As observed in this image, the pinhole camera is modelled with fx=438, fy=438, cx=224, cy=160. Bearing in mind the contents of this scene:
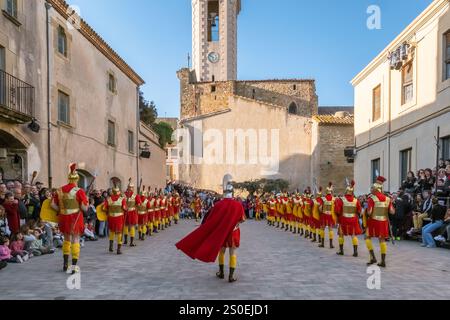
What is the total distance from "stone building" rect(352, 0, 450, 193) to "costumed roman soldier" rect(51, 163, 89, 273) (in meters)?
12.4

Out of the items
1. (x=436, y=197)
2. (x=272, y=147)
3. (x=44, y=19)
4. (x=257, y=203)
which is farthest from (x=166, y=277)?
(x=272, y=147)

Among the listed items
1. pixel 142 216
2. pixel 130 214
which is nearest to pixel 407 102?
pixel 142 216

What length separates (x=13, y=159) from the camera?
50.4ft

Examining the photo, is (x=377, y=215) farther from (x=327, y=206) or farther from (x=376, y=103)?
(x=376, y=103)

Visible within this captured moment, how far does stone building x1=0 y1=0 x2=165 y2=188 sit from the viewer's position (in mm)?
14711

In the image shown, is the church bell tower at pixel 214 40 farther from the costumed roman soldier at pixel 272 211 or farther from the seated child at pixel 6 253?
the seated child at pixel 6 253

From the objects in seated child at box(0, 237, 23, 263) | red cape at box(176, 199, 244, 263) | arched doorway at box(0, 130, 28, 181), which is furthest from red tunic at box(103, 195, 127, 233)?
arched doorway at box(0, 130, 28, 181)

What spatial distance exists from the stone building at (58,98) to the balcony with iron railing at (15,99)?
3cm

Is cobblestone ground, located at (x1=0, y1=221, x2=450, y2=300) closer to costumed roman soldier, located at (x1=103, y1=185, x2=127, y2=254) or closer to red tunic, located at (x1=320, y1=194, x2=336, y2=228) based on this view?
costumed roman soldier, located at (x1=103, y1=185, x2=127, y2=254)

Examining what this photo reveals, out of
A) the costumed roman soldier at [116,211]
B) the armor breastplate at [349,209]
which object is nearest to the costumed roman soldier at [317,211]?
the armor breastplate at [349,209]

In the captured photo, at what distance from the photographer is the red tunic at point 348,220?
37.0ft

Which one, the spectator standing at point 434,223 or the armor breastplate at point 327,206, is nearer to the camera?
the spectator standing at point 434,223

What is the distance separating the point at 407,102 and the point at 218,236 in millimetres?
14556

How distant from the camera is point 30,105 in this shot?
15359 millimetres
